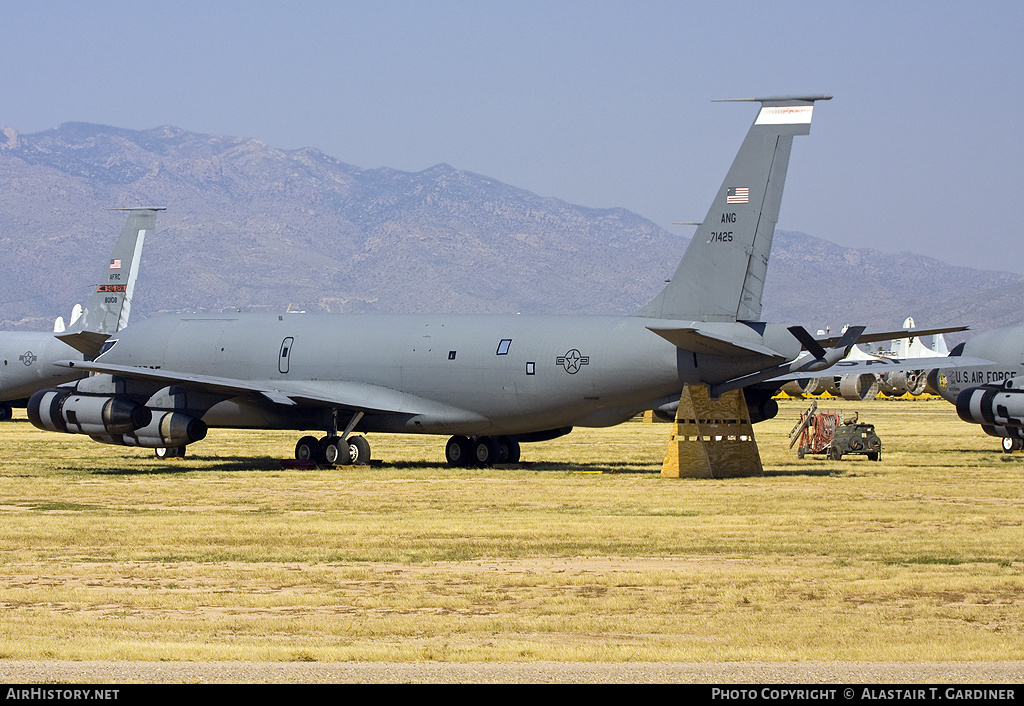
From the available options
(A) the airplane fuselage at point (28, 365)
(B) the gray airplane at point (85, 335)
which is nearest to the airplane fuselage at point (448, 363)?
(B) the gray airplane at point (85, 335)

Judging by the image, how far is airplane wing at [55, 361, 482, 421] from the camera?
36.1 m

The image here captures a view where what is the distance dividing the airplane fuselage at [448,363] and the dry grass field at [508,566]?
1.66 meters

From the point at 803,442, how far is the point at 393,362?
618 inches

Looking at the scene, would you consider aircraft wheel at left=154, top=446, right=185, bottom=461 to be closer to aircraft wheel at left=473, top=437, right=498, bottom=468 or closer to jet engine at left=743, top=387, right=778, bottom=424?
aircraft wheel at left=473, top=437, right=498, bottom=468

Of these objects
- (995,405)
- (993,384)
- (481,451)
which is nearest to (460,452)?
(481,451)

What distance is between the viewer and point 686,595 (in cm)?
1659

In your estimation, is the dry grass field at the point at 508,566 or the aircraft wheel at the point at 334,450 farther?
the aircraft wheel at the point at 334,450

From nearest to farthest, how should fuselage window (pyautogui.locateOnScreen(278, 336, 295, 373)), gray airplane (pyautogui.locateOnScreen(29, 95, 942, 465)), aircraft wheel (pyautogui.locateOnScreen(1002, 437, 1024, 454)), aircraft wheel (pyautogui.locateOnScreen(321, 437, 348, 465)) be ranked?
gray airplane (pyautogui.locateOnScreen(29, 95, 942, 465)) < aircraft wheel (pyautogui.locateOnScreen(321, 437, 348, 465)) < fuselage window (pyautogui.locateOnScreen(278, 336, 295, 373)) < aircraft wheel (pyautogui.locateOnScreen(1002, 437, 1024, 454))

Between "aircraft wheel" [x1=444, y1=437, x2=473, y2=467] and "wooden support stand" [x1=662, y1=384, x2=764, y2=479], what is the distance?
6.41 meters

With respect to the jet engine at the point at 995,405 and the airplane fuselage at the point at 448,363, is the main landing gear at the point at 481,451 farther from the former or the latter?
the jet engine at the point at 995,405

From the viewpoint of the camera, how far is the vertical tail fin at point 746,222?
105 ft

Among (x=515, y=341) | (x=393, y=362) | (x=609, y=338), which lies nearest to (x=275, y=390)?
(x=393, y=362)

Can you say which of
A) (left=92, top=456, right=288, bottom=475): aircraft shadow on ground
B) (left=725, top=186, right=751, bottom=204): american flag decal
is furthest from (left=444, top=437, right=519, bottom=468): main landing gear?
(left=725, top=186, right=751, bottom=204): american flag decal
